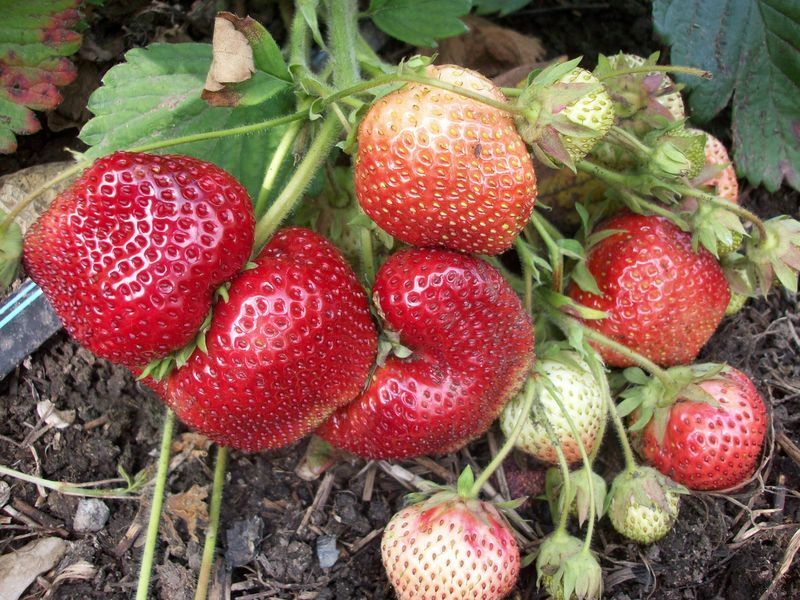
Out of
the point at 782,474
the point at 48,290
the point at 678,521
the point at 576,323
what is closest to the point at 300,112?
the point at 48,290

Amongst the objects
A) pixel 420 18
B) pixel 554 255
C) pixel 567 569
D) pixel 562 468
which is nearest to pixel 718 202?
pixel 554 255

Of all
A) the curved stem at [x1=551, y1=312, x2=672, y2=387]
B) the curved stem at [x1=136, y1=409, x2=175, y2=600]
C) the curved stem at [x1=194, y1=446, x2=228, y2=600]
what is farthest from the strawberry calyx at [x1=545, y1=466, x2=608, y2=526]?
the curved stem at [x1=136, y1=409, x2=175, y2=600]

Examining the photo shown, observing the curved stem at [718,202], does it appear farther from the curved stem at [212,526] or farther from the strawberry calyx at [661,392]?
the curved stem at [212,526]

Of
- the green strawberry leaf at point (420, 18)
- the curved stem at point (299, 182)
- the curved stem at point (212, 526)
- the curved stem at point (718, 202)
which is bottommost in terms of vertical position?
the curved stem at point (212, 526)

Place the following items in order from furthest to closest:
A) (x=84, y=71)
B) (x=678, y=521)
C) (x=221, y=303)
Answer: (x=84, y=71), (x=678, y=521), (x=221, y=303)

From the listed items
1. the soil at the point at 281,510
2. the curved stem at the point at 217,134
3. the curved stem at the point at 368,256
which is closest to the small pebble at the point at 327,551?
the soil at the point at 281,510

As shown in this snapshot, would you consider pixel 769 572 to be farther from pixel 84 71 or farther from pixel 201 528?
pixel 84 71
